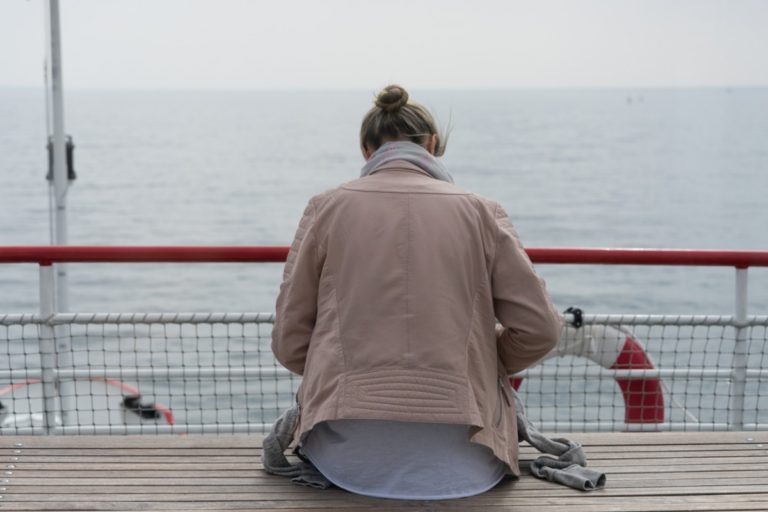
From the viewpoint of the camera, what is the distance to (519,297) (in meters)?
2.95

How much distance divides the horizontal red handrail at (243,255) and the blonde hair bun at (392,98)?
1.17m

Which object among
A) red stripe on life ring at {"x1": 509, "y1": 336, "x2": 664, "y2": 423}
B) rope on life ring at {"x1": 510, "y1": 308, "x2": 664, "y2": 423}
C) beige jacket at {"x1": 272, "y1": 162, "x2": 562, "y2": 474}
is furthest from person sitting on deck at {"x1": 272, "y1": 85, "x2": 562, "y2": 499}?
rope on life ring at {"x1": 510, "y1": 308, "x2": 664, "y2": 423}

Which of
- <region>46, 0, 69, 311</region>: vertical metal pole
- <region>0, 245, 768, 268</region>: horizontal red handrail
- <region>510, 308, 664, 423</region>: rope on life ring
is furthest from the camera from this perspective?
<region>46, 0, 69, 311</region>: vertical metal pole

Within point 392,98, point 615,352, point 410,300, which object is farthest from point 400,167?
point 615,352

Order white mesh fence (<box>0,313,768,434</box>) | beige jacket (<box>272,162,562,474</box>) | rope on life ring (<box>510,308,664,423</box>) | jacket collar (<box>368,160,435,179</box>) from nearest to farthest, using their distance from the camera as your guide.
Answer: beige jacket (<box>272,162,562,474</box>) → jacket collar (<box>368,160,435,179</box>) → white mesh fence (<box>0,313,768,434</box>) → rope on life ring (<box>510,308,664,423</box>)

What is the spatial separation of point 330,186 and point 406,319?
29562mm

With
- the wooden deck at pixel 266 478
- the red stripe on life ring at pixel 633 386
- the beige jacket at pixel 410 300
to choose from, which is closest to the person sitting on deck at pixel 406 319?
the beige jacket at pixel 410 300

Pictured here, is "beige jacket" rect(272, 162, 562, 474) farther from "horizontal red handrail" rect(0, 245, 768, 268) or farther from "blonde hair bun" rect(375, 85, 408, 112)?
"horizontal red handrail" rect(0, 245, 768, 268)

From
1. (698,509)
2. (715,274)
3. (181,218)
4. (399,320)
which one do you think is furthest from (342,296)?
(181,218)

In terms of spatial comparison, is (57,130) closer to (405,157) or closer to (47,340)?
(47,340)

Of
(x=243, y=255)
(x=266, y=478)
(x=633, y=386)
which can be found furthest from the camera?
(x=633, y=386)

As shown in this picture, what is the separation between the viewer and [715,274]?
28.2 meters

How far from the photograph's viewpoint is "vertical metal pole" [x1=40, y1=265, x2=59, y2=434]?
411 cm

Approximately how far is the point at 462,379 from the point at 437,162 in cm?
61
